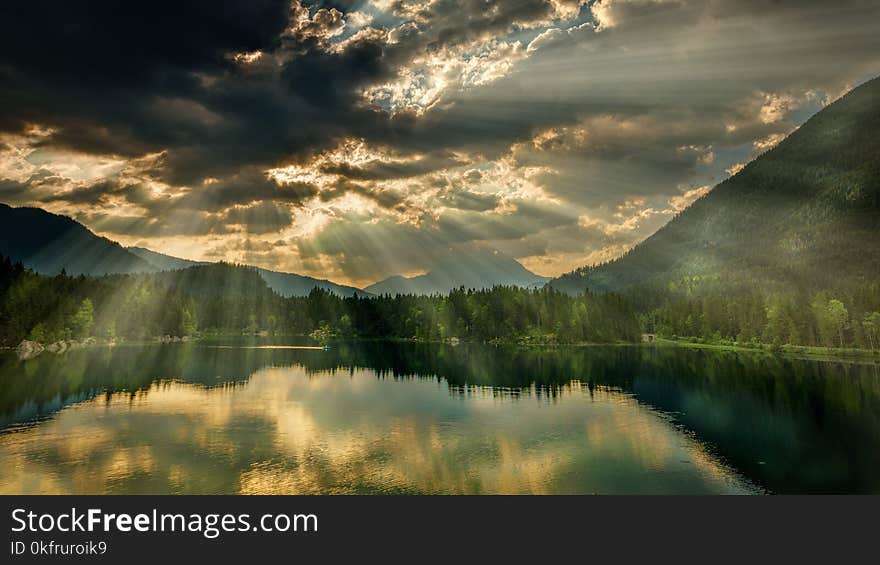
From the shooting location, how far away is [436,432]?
62.2 metres

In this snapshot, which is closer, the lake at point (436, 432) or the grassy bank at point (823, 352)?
the lake at point (436, 432)

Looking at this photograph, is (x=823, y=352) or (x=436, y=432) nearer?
(x=436, y=432)

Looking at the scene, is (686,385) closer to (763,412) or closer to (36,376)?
(763,412)

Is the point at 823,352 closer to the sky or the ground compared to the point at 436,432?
closer to the sky

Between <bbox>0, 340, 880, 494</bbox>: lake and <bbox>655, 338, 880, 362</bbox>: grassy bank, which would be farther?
<bbox>655, 338, 880, 362</bbox>: grassy bank

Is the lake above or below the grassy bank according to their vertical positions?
below

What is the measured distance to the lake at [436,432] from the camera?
4247 centimetres

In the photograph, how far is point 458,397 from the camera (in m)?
91.1

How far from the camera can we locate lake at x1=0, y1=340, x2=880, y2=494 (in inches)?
1672

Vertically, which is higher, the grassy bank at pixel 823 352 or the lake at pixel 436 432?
the grassy bank at pixel 823 352
